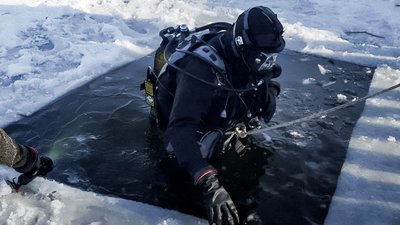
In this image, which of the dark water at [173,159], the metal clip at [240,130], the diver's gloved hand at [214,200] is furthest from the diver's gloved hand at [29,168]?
the metal clip at [240,130]

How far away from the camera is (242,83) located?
10.2 ft

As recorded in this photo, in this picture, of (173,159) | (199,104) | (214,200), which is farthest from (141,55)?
(214,200)

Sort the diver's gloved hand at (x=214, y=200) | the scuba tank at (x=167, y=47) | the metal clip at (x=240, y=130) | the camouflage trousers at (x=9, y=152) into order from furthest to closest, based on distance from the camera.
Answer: the scuba tank at (x=167, y=47)
the metal clip at (x=240, y=130)
the camouflage trousers at (x=9, y=152)
the diver's gloved hand at (x=214, y=200)

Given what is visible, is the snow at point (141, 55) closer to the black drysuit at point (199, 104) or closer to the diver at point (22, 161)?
the diver at point (22, 161)

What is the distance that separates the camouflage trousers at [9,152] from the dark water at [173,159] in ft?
1.63

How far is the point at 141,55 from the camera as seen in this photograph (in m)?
5.88

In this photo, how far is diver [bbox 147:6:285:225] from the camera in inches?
→ 103

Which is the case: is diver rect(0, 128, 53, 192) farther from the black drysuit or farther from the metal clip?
the metal clip

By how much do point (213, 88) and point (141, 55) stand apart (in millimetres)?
3299

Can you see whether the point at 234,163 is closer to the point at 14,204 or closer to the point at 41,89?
the point at 14,204

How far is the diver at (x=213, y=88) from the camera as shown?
2.61 metres

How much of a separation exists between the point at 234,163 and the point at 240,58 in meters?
1.04

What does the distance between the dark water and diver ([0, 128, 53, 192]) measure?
165 mm

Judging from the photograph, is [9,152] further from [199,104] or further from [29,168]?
[199,104]
